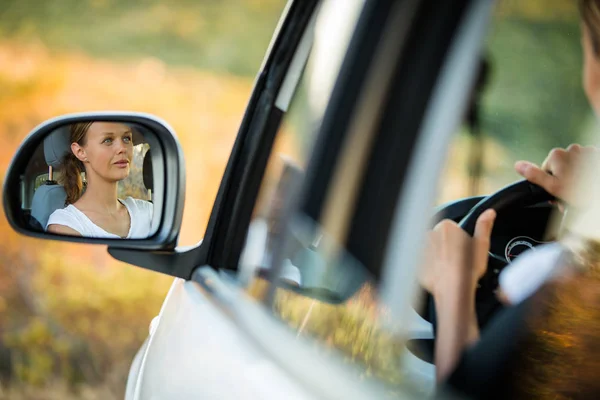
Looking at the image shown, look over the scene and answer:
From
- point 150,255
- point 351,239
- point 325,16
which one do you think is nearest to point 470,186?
point 351,239

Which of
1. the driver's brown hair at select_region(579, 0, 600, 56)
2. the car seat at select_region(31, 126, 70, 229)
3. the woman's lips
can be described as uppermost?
the driver's brown hair at select_region(579, 0, 600, 56)

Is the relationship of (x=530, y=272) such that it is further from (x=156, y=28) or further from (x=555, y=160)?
(x=156, y=28)

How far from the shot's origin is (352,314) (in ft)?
4.07

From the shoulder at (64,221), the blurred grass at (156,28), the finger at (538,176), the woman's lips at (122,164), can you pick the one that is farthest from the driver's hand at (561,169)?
the blurred grass at (156,28)

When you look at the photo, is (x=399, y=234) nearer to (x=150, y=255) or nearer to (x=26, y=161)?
(x=150, y=255)

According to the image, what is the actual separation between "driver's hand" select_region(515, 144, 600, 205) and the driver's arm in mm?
126

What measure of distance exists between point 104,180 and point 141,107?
31.0 feet

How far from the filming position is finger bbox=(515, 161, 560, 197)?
41.5 inches

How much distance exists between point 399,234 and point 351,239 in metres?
0.15

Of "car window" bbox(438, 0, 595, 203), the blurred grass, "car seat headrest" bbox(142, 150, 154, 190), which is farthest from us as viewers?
the blurred grass

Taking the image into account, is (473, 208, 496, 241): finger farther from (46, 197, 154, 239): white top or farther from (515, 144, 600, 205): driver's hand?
(46, 197, 154, 239): white top

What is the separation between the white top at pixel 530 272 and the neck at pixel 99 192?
3.38 feet

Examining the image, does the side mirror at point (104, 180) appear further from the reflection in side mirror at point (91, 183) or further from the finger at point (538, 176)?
the finger at point (538, 176)

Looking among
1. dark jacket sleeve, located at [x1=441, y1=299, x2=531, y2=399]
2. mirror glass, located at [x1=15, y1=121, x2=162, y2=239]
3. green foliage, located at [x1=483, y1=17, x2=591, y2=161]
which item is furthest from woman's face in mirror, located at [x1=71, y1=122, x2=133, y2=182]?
dark jacket sleeve, located at [x1=441, y1=299, x2=531, y2=399]
